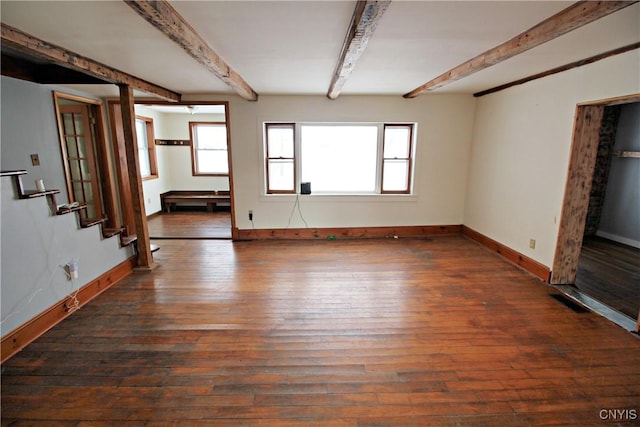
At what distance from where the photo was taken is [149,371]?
2086mm

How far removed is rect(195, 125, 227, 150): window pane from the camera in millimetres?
7480

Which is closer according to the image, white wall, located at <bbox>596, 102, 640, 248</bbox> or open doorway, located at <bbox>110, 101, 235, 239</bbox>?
white wall, located at <bbox>596, 102, 640, 248</bbox>

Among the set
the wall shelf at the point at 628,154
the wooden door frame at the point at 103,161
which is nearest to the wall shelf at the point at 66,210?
the wooden door frame at the point at 103,161

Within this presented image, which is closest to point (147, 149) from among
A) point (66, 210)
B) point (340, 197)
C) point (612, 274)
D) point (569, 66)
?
point (66, 210)

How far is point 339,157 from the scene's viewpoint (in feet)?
17.4

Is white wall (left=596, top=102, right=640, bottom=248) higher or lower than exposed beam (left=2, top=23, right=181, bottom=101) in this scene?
lower

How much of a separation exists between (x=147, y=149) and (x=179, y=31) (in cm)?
578

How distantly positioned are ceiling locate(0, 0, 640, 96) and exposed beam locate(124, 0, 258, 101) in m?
0.06

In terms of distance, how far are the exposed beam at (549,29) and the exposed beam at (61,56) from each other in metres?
3.69

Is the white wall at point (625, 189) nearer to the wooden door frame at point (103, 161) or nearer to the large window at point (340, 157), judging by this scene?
the large window at point (340, 157)

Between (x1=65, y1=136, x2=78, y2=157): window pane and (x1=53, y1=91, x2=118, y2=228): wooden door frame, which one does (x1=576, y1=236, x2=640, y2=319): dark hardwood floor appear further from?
(x1=65, y1=136, x2=78, y2=157): window pane

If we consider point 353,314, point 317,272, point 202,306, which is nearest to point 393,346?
point 353,314

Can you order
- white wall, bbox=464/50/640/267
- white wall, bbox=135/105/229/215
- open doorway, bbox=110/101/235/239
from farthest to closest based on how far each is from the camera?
white wall, bbox=135/105/229/215, open doorway, bbox=110/101/235/239, white wall, bbox=464/50/640/267

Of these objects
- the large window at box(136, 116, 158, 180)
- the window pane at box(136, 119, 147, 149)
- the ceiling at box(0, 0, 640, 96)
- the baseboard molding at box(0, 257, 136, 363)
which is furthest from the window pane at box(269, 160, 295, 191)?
the window pane at box(136, 119, 147, 149)
